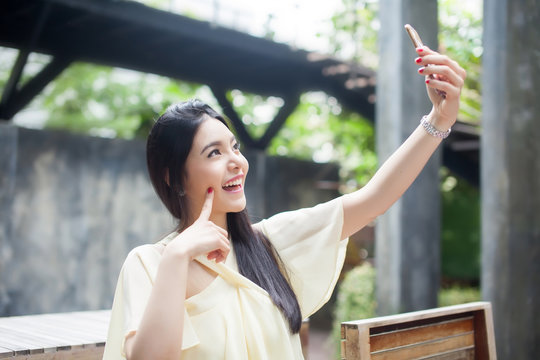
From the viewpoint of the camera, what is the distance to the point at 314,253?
1.67 meters

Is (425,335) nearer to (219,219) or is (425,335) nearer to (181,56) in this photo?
(219,219)

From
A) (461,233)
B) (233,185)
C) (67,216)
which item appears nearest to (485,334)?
(233,185)

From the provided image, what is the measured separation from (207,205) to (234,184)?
12cm

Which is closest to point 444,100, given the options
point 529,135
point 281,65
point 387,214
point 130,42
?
point 529,135

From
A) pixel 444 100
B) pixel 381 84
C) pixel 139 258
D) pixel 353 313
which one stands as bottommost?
pixel 353 313

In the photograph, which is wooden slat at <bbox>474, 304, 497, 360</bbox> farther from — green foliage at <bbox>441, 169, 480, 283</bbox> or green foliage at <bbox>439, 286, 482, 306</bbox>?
green foliage at <bbox>441, 169, 480, 283</bbox>

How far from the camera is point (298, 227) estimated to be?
1.70 metres

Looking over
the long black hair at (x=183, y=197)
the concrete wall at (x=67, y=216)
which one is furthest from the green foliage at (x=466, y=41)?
the long black hair at (x=183, y=197)

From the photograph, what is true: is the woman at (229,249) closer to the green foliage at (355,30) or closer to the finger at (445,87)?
the finger at (445,87)

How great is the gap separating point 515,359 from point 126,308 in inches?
113

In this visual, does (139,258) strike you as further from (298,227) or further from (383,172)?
(383,172)

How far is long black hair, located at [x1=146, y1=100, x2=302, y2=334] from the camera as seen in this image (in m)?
1.56

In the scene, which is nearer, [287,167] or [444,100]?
[444,100]

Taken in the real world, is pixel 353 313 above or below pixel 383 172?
below
